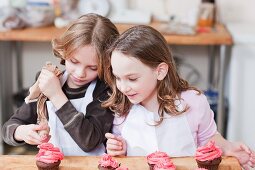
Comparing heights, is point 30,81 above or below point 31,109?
below

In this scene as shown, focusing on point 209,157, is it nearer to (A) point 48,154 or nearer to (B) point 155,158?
(B) point 155,158

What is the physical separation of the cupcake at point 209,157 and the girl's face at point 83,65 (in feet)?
1.47

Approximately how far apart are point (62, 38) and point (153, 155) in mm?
519

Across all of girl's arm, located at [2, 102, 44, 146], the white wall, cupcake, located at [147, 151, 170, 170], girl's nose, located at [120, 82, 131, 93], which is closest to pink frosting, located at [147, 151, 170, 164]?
cupcake, located at [147, 151, 170, 170]

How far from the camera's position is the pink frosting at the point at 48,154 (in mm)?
1390

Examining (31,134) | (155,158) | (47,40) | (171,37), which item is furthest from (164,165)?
(47,40)

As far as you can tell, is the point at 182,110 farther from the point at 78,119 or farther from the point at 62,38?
the point at 62,38

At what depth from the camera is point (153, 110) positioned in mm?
1704

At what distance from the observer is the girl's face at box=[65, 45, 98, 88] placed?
1.62 m

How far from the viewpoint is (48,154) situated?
1401mm

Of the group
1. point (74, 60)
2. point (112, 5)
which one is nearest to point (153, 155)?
point (74, 60)

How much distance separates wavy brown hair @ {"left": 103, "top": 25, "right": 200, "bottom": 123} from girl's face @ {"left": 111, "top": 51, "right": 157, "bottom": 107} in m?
0.02

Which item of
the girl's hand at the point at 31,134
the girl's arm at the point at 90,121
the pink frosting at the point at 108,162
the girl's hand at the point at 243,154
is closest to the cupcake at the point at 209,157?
the girl's hand at the point at 243,154

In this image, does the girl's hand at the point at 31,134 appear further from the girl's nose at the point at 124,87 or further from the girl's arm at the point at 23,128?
the girl's nose at the point at 124,87
